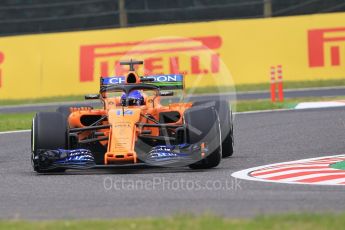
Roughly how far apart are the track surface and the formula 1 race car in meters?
0.19

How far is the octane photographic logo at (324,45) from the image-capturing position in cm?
2584

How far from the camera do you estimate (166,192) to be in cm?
997

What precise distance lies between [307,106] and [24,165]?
31.3 ft

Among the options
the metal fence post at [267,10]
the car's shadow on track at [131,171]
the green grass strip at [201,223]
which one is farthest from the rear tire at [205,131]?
the metal fence post at [267,10]

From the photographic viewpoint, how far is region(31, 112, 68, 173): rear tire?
12.5 metres

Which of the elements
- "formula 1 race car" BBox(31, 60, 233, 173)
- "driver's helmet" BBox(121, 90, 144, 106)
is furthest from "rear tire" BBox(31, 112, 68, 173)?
"driver's helmet" BBox(121, 90, 144, 106)

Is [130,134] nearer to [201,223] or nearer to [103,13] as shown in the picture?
[201,223]

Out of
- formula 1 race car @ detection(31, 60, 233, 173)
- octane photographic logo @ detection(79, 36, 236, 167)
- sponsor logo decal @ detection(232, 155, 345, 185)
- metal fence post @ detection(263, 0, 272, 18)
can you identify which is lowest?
sponsor logo decal @ detection(232, 155, 345, 185)

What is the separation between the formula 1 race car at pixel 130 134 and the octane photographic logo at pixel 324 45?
41.5 feet

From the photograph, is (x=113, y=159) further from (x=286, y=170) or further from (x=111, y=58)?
(x=111, y=58)

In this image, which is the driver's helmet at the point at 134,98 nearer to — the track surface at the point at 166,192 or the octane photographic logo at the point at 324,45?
the track surface at the point at 166,192

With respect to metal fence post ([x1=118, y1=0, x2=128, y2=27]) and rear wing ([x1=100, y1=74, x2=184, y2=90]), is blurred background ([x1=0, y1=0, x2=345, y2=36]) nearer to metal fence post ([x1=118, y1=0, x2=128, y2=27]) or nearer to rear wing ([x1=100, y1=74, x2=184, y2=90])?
metal fence post ([x1=118, y1=0, x2=128, y2=27])

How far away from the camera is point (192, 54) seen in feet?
86.7

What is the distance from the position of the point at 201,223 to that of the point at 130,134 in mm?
4754
